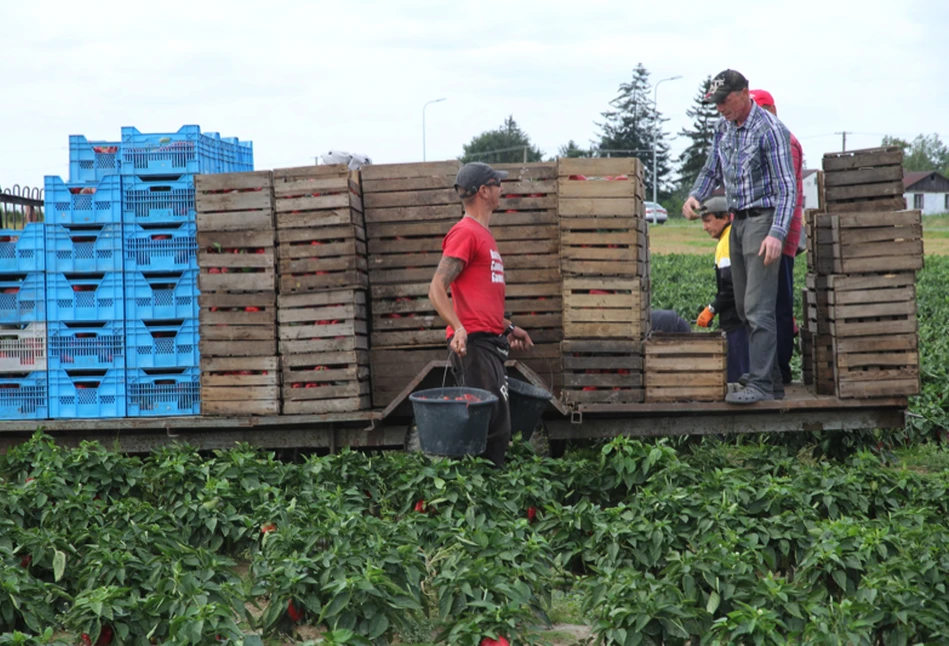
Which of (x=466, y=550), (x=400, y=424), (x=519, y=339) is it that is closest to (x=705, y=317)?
(x=519, y=339)

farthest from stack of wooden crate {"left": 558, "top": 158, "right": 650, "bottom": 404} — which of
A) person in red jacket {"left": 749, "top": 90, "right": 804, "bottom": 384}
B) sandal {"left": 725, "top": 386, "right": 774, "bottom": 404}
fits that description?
person in red jacket {"left": 749, "top": 90, "right": 804, "bottom": 384}

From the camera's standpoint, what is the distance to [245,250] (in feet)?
26.8

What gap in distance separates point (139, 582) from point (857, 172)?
6.04 meters

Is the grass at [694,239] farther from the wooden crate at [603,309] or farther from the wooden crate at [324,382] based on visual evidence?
the wooden crate at [324,382]

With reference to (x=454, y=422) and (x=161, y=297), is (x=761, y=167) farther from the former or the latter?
(x=161, y=297)

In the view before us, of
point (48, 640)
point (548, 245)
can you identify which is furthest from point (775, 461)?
point (48, 640)

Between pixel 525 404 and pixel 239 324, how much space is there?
2354 mm

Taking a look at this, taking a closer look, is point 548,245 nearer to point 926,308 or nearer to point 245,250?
point 245,250

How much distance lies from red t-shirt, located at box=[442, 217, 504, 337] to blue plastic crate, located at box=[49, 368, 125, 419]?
9.98 feet

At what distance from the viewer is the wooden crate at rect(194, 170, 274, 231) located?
26.6 ft

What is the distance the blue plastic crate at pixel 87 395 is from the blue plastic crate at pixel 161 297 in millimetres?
500

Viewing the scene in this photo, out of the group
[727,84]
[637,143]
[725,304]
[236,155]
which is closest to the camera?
[727,84]

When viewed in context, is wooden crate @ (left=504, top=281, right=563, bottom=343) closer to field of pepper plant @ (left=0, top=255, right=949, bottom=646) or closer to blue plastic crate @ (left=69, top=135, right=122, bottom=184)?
field of pepper plant @ (left=0, top=255, right=949, bottom=646)

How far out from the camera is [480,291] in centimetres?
677
